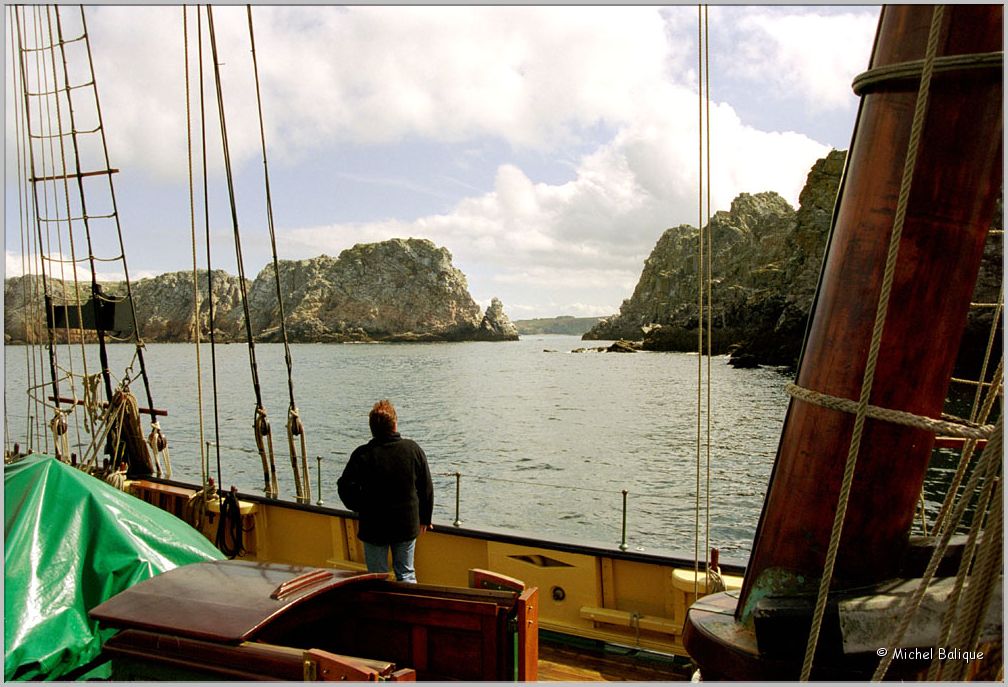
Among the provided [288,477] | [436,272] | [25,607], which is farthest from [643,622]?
[436,272]

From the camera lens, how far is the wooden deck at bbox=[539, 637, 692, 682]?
4402 mm

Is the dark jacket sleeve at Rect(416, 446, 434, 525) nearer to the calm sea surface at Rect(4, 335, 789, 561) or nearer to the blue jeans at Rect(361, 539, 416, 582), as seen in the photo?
the blue jeans at Rect(361, 539, 416, 582)

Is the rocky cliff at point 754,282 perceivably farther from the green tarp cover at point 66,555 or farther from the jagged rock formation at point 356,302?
the jagged rock formation at point 356,302

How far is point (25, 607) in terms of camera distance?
3.25 meters

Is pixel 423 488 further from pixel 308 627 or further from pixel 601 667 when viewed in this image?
pixel 601 667

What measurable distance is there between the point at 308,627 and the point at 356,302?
535 feet

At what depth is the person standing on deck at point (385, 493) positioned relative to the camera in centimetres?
437

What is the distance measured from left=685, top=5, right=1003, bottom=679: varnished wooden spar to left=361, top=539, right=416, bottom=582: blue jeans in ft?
8.83

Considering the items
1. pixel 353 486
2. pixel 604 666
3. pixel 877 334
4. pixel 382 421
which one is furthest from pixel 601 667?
pixel 877 334

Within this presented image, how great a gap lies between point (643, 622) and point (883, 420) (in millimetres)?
3271

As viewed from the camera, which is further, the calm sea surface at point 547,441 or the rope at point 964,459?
the calm sea surface at point 547,441

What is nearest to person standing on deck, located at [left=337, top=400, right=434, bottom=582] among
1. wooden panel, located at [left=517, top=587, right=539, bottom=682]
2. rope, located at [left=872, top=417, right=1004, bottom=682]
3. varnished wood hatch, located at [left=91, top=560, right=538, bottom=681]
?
varnished wood hatch, located at [left=91, top=560, right=538, bottom=681]

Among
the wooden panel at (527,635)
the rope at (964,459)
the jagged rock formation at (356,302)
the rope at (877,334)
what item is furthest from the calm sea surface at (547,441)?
the jagged rock formation at (356,302)

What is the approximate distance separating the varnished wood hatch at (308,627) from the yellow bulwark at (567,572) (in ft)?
5.31
